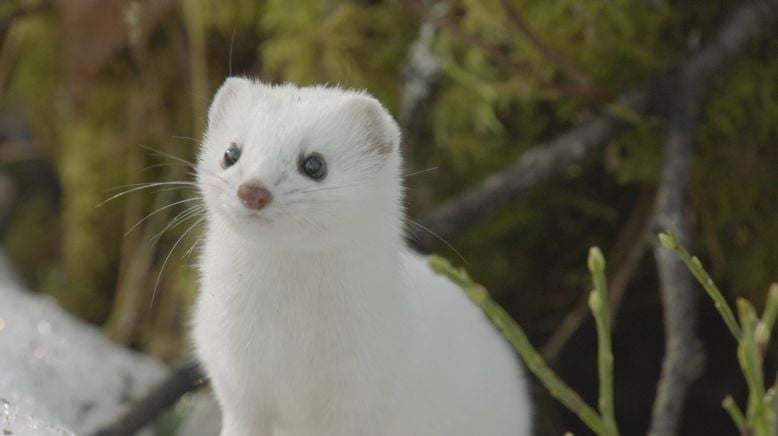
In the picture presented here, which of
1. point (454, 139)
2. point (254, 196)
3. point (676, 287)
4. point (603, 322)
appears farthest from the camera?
point (454, 139)

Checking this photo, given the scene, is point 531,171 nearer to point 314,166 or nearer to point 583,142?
point 583,142

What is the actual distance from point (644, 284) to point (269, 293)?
2.98 feet

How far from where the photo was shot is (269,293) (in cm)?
79

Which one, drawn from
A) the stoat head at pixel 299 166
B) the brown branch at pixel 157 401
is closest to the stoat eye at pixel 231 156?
the stoat head at pixel 299 166

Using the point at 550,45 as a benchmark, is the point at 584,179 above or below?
below

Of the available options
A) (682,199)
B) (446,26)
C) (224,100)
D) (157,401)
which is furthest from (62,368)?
(682,199)

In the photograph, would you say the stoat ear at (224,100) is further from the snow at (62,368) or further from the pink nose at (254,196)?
Result: the snow at (62,368)

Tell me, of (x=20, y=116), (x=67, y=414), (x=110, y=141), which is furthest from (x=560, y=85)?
(x=20, y=116)

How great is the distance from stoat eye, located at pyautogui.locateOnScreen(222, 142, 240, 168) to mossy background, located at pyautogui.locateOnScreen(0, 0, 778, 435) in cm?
42

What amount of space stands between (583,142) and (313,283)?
0.56 metres

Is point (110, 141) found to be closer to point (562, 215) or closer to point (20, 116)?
point (20, 116)

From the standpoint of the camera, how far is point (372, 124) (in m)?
0.81

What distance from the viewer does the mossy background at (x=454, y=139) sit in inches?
51.7

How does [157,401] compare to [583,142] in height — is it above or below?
below
